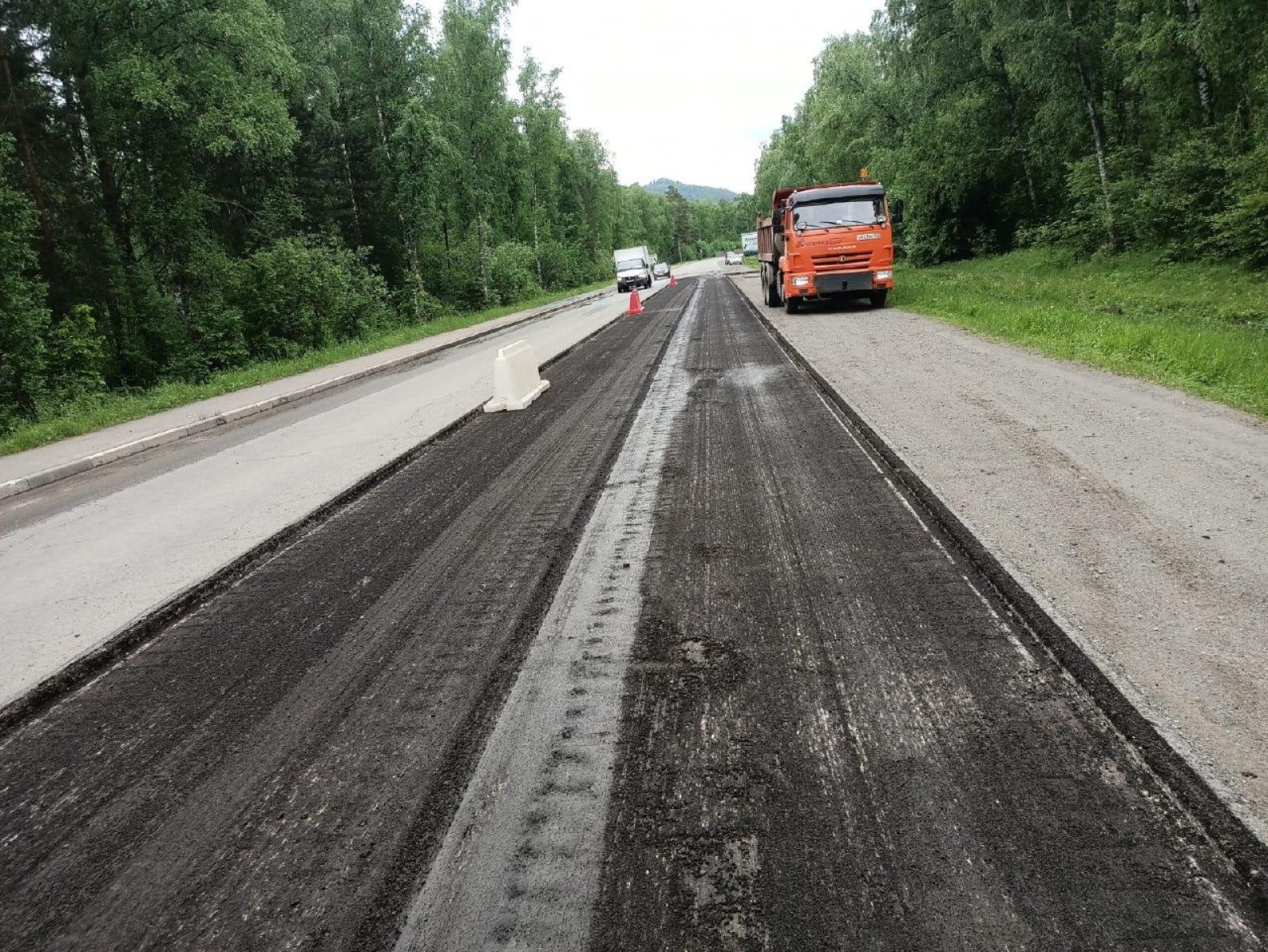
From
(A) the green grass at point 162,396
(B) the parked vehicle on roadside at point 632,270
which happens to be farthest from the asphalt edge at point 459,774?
(B) the parked vehicle on roadside at point 632,270

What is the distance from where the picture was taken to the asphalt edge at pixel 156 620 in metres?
3.46

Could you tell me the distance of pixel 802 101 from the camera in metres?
63.8

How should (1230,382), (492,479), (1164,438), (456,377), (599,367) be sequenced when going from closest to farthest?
(1164,438)
(492,479)
(1230,382)
(599,367)
(456,377)

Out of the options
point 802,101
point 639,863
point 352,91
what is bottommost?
point 639,863

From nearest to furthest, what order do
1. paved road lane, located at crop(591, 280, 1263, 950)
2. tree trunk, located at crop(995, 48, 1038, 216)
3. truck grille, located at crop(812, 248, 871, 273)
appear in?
1. paved road lane, located at crop(591, 280, 1263, 950)
2. truck grille, located at crop(812, 248, 871, 273)
3. tree trunk, located at crop(995, 48, 1038, 216)

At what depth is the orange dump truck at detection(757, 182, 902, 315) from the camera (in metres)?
17.1

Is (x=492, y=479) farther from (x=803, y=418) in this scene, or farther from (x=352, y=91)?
(x=352, y=91)

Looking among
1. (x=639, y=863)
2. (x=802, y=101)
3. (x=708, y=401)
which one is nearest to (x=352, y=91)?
(x=708, y=401)

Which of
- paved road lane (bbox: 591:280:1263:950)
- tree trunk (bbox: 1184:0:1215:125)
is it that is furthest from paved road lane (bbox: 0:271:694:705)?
tree trunk (bbox: 1184:0:1215:125)

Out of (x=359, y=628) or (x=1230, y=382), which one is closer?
(x=359, y=628)

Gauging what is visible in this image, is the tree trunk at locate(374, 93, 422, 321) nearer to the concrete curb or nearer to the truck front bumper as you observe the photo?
the concrete curb

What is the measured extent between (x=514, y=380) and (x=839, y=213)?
34.7 ft

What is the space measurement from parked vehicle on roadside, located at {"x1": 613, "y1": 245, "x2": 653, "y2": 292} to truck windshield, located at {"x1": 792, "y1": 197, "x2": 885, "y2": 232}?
1149 inches

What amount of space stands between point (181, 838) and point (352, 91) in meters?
34.5
